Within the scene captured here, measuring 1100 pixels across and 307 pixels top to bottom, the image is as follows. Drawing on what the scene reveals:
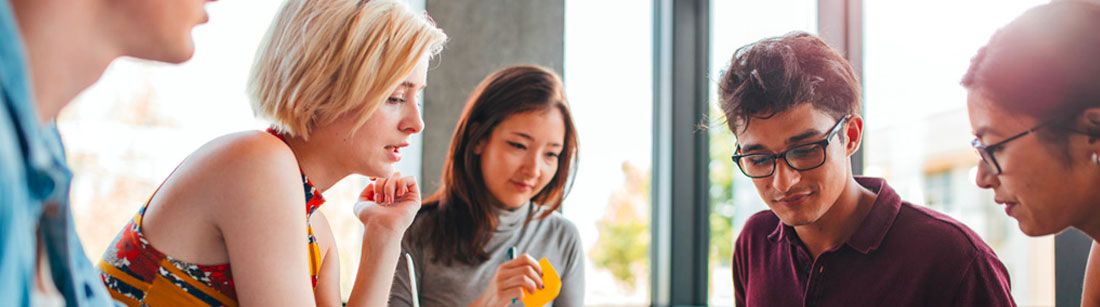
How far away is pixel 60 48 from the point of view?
0.59 metres

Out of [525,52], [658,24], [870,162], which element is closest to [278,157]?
[870,162]

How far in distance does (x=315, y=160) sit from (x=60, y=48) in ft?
2.35

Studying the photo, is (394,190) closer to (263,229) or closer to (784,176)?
(263,229)

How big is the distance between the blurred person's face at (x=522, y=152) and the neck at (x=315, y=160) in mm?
752

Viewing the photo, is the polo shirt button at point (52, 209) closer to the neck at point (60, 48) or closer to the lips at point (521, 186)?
the neck at point (60, 48)

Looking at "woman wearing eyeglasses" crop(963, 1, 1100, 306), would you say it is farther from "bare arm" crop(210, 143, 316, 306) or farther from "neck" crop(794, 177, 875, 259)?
"bare arm" crop(210, 143, 316, 306)

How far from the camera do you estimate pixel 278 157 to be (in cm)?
109

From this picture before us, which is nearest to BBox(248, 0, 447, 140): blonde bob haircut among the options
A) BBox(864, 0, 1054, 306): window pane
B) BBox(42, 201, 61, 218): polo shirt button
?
BBox(42, 201, 61, 218): polo shirt button

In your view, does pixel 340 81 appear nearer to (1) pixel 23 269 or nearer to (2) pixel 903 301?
(1) pixel 23 269

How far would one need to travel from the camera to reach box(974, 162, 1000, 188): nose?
1.03 metres

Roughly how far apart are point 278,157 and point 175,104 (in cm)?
184

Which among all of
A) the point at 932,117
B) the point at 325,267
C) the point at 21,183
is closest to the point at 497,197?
the point at 325,267

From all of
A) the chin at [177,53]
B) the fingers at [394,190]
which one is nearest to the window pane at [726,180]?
the fingers at [394,190]

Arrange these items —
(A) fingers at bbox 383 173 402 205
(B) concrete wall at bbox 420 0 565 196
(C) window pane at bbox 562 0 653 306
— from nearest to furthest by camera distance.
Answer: (A) fingers at bbox 383 173 402 205, (B) concrete wall at bbox 420 0 565 196, (C) window pane at bbox 562 0 653 306
